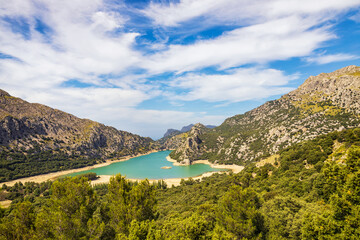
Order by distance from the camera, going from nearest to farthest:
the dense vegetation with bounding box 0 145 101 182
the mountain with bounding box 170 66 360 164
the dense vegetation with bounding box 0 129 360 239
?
the dense vegetation with bounding box 0 129 360 239 → the mountain with bounding box 170 66 360 164 → the dense vegetation with bounding box 0 145 101 182

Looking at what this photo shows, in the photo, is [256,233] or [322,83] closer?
[256,233]

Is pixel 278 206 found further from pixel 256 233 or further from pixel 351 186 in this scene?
pixel 351 186

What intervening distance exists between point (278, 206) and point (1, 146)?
792ft

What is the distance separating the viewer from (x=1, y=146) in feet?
531

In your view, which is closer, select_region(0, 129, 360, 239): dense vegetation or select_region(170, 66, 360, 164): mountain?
select_region(0, 129, 360, 239): dense vegetation

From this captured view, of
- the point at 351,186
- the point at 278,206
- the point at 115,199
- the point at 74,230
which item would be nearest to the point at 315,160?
the point at 278,206

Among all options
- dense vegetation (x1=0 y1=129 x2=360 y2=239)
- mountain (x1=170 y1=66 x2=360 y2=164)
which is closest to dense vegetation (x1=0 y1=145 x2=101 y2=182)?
mountain (x1=170 y1=66 x2=360 y2=164)

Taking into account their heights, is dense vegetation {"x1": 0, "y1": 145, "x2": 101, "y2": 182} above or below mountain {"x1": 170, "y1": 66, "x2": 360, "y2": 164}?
below

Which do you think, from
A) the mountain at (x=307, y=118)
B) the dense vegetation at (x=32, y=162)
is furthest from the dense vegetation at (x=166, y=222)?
the dense vegetation at (x=32, y=162)

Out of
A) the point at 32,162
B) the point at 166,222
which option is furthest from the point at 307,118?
the point at 32,162

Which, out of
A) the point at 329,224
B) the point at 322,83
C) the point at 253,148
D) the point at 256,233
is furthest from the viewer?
the point at 322,83

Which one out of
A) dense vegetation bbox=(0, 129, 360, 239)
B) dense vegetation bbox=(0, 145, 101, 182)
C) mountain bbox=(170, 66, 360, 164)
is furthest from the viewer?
dense vegetation bbox=(0, 145, 101, 182)

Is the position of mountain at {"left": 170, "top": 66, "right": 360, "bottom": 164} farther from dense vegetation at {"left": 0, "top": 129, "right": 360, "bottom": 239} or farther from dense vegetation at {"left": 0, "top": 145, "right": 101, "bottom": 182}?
dense vegetation at {"left": 0, "top": 145, "right": 101, "bottom": 182}

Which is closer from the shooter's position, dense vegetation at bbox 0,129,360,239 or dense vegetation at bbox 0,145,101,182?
dense vegetation at bbox 0,129,360,239
